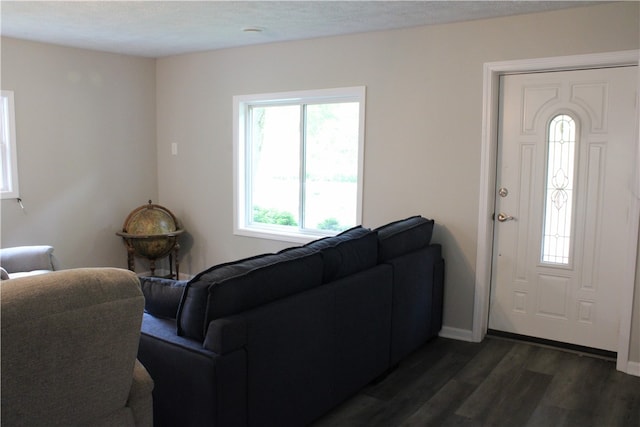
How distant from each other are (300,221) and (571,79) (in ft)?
8.54

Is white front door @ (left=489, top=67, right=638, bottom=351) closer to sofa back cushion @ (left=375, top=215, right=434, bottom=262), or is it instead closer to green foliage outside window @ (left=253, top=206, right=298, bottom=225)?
sofa back cushion @ (left=375, top=215, right=434, bottom=262)

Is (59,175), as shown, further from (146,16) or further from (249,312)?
(249,312)

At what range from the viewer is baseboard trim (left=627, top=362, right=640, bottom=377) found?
348 centimetres

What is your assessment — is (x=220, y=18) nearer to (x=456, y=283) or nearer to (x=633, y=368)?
(x=456, y=283)

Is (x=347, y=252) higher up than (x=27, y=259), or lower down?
higher up

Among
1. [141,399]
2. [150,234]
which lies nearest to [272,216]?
[150,234]

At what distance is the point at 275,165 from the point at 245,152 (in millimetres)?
356

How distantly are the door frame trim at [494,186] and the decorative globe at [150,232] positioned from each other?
308 cm

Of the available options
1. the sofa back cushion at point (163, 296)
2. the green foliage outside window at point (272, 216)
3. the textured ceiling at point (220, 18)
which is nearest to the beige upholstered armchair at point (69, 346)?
the sofa back cushion at point (163, 296)

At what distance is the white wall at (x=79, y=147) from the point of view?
4891mm

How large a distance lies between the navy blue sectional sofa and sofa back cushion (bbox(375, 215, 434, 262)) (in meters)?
0.02

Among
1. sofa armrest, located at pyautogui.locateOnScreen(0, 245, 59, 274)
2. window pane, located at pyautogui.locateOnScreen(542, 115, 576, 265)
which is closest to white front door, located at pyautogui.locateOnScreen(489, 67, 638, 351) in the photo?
window pane, located at pyautogui.locateOnScreen(542, 115, 576, 265)

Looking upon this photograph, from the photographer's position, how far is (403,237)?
362cm

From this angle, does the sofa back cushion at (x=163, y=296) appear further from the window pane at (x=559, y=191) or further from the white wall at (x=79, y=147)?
the white wall at (x=79, y=147)
